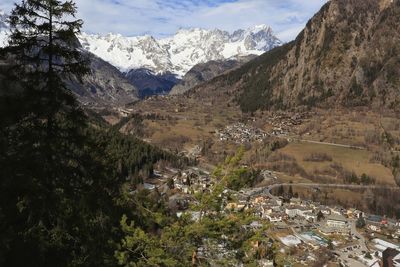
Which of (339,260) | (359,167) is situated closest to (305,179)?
(359,167)

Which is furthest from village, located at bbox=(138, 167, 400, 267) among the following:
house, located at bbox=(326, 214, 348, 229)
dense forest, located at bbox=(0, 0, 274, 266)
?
dense forest, located at bbox=(0, 0, 274, 266)

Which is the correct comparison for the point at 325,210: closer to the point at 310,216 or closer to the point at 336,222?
the point at 310,216

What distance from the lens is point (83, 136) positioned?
69.6ft

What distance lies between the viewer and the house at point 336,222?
11857 centimetres

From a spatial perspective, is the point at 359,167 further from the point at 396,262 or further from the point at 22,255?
the point at 22,255

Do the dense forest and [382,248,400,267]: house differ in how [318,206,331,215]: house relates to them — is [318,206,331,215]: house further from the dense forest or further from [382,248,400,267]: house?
the dense forest

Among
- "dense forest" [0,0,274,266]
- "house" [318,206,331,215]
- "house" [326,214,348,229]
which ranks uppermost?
"dense forest" [0,0,274,266]

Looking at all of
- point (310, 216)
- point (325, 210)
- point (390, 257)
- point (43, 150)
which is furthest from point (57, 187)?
point (325, 210)

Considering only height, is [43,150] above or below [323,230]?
above

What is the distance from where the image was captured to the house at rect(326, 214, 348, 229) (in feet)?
389

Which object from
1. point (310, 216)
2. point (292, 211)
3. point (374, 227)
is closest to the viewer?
point (374, 227)

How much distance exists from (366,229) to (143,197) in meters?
109

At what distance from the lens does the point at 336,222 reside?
120312 mm

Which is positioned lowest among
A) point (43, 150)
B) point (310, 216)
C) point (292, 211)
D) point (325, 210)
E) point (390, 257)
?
point (325, 210)
